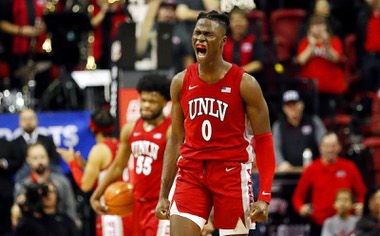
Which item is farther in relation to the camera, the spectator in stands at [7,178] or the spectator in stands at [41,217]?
the spectator in stands at [7,178]

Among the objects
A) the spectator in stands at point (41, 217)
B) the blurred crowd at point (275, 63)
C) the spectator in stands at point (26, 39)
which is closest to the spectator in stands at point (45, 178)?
the blurred crowd at point (275, 63)

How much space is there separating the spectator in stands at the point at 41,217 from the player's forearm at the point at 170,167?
410 cm

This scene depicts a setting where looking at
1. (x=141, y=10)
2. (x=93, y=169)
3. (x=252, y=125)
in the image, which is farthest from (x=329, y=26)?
(x=252, y=125)

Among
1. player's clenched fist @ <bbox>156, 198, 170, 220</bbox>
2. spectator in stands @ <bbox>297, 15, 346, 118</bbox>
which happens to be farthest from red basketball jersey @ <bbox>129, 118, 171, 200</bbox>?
spectator in stands @ <bbox>297, 15, 346, 118</bbox>

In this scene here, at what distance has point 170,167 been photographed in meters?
8.48

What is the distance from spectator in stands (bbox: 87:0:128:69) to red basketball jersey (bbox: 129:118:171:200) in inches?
257

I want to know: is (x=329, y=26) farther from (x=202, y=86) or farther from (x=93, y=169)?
(x=202, y=86)

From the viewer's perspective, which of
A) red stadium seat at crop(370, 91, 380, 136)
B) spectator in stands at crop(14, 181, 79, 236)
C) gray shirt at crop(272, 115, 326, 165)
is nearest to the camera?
spectator in stands at crop(14, 181, 79, 236)

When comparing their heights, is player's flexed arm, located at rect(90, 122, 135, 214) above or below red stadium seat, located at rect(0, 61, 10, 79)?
below

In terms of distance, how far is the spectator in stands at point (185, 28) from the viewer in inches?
605

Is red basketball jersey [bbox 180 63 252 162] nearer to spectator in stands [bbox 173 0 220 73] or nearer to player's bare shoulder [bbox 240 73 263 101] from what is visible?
player's bare shoulder [bbox 240 73 263 101]

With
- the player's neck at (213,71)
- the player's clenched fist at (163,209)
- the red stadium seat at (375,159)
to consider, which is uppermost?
the player's neck at (213,71)

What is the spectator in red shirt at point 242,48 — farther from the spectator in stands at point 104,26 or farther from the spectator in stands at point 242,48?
the spectator in stands at point 104,26

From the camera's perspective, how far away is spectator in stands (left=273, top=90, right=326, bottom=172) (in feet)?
46.5
